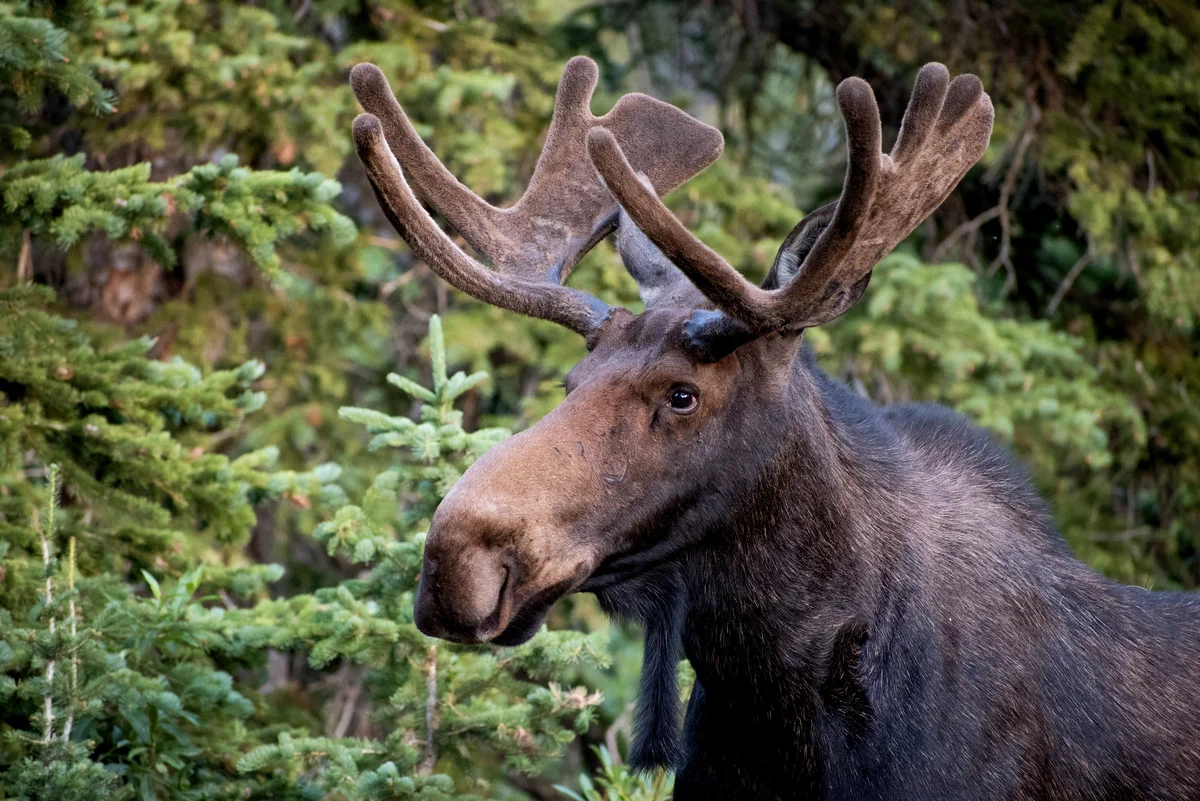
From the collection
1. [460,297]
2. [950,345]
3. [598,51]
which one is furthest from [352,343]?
[950,345]

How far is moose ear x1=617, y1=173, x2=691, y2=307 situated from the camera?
3559 millimetres

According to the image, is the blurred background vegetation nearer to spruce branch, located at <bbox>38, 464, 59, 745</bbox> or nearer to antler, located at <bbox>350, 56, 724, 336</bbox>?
spruce branch, located at <bbox>38, 464, 59, 745</bbox>

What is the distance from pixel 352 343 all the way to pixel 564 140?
347 cm

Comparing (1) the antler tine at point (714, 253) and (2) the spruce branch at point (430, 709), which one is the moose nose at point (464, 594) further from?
(2) the spruce branch at point (430, 709)

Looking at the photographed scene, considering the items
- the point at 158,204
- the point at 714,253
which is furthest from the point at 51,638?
the point at 714,253

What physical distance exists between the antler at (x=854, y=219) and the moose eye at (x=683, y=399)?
0.15 m

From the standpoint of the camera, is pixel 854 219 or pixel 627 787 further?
pixel 627 787

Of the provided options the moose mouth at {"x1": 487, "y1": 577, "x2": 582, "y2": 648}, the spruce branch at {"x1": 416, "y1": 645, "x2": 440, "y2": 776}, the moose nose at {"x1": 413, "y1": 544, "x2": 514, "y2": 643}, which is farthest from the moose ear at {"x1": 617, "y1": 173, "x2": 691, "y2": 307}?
the spruce branch at {"x1": 416, "y1": 645, "x2": 440, "y2": 776}

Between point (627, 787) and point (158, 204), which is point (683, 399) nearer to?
point (627, 787)

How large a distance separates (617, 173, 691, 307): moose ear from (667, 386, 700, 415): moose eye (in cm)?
41

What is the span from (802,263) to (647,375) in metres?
0.45

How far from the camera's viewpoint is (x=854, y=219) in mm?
2922

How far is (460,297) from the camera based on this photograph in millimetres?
7293

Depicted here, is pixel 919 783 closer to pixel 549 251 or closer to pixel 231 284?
pixel 549 251
